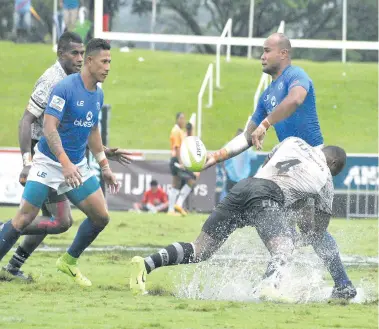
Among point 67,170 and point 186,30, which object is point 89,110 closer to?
point 67,170

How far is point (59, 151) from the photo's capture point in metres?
9.27

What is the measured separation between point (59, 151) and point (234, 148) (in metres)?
1.75

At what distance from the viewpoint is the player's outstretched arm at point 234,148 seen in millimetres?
10070

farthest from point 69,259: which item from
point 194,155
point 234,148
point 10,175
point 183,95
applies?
point 183,95

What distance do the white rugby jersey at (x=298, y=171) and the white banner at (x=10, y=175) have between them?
1360 centimetres

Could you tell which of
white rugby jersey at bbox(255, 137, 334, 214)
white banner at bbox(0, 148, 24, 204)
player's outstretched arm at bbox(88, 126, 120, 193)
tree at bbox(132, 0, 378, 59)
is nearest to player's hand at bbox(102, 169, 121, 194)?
player's outstretched arm at bbox(88, 126, 120, 193)

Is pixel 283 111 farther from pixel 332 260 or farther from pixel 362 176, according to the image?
pixel 362 176

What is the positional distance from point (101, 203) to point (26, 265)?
6.96ft

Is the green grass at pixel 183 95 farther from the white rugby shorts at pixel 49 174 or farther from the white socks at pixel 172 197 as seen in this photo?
the white rugby shorts at pixel 49 174

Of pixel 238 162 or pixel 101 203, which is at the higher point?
pixel 101 203

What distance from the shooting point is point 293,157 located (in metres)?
9.44

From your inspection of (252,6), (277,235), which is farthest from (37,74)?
(277,235)

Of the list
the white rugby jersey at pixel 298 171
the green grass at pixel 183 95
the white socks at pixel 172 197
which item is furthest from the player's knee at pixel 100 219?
the green grass at pixel 183 95

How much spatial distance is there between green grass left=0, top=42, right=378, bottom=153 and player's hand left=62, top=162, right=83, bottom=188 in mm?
25648
